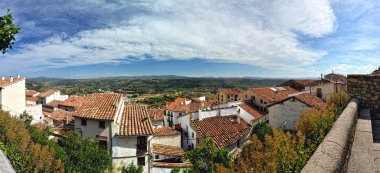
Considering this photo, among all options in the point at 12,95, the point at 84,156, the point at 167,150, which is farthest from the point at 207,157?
the point at 12,95

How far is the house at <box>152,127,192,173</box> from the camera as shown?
65.3 ft

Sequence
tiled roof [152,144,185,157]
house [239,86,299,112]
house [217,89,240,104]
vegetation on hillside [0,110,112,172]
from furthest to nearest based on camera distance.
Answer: house [217,89,240,104], house [239,86,299,112], tiled roof [152,144,185,157], vegetation on hillside [0,110,112,172]

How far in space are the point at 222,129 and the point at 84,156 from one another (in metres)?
13.7

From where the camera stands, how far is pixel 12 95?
106 feet

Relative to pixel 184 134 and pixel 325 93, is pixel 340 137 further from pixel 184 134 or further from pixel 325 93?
pixel 325 93

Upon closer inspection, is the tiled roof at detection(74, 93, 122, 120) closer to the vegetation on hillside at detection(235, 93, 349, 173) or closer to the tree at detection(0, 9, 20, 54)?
the tree at detection(0, 9, 20, 54)

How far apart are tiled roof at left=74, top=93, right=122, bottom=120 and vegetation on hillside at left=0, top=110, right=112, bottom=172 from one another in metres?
2.75

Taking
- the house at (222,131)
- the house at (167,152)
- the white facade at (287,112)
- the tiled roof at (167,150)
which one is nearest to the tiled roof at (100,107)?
the house at (167,152)

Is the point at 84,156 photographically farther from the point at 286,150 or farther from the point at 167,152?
the point at 286,150

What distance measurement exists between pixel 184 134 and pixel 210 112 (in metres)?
4.34

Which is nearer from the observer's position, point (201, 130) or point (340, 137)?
point (340, 137)

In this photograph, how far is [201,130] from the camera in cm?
2578

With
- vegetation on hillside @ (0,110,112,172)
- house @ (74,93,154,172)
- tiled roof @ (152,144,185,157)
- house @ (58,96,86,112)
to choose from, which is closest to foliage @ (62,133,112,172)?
vegetation on hillside @ (0,110,112,172)

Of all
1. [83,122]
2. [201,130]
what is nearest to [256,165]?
[83,122]
